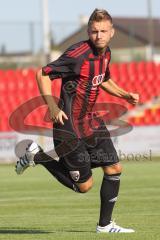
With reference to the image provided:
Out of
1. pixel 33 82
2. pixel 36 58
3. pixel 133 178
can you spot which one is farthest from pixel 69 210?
pixel 36 58

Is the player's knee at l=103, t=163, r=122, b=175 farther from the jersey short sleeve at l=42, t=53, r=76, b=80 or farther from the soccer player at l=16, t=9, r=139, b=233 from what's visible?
the jersey short sleeve at l=42, t=53, r=76, b=80

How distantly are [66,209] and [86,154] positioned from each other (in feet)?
10.6

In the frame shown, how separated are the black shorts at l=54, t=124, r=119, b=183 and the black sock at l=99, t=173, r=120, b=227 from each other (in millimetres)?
195

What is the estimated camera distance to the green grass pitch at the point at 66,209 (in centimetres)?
873

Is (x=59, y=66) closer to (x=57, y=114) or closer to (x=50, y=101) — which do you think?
(x=50, y=101)

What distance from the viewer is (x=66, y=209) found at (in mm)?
11781

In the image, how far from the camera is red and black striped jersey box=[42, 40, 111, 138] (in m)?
8.41

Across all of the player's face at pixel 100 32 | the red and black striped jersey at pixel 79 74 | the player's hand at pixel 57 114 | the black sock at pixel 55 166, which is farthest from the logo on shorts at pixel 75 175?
the player's face at pixel 100 32

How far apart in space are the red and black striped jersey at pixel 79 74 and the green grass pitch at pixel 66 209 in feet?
4.53

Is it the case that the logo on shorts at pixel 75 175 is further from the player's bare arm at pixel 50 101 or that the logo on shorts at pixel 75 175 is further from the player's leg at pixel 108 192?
the player's bare arm at pixel 50 101

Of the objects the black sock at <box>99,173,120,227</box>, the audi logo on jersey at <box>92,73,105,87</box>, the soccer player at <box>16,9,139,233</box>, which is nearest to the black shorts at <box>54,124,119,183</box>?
the soccer player at <box>16,9,139,233</box>

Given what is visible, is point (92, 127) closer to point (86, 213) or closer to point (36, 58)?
point (86, 213)

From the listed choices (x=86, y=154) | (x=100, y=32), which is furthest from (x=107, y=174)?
(x=100, y=32)

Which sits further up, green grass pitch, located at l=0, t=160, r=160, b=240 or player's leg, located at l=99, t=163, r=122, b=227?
player's leg, located at l=99, t=163, r=122, b=227
